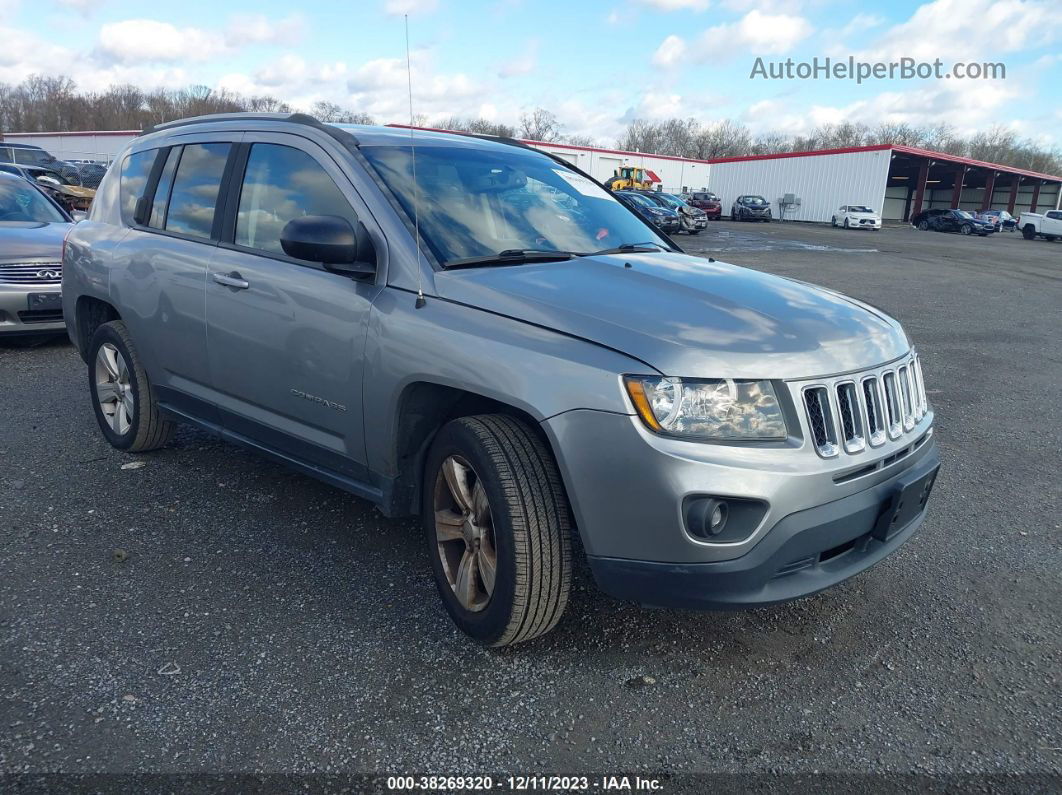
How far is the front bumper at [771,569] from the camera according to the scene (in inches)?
93.9

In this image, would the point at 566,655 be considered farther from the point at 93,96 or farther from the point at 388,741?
the point at 93,96

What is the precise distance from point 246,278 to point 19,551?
160cm

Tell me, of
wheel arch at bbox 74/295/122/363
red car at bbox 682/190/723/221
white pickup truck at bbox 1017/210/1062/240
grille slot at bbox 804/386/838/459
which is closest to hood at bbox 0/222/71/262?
wheel arch at bbox 74/295/122/363

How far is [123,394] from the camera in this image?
4723 millimetres

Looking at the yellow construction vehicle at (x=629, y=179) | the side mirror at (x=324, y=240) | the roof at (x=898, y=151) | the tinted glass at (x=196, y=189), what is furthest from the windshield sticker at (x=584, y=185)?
the roof at (x=898, y=151)

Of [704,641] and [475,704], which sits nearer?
[475,704]

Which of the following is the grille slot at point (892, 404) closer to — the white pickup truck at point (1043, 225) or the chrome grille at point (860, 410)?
the chrome grille at point (860, 410)

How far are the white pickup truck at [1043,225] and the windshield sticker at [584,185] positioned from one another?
4324cm

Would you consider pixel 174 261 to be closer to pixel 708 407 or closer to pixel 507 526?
pixel 507 526

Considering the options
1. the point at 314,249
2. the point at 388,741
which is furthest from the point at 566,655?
the point at 314,249

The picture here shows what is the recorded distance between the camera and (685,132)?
107m

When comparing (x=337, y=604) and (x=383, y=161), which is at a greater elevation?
(x=383, y=161)

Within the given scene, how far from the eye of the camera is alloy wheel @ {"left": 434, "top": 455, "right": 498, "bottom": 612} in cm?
275

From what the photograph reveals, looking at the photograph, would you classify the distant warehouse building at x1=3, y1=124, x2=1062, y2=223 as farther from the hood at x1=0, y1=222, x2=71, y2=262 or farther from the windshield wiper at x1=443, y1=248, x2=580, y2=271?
the windshield wiper at x1=443, y1=248, x2=580, y2=271
